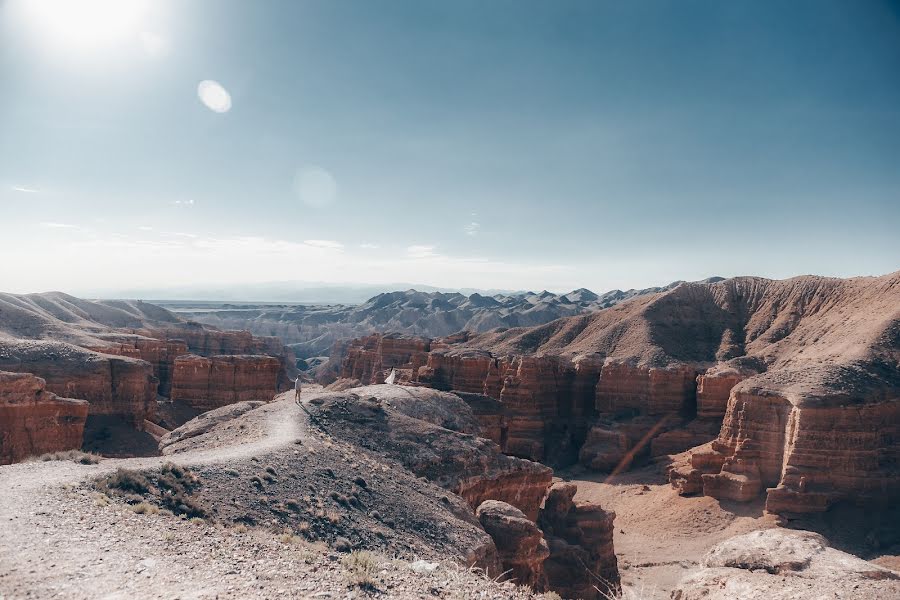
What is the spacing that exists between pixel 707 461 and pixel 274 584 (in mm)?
30280

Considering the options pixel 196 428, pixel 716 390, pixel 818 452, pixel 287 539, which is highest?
pixel 287 539

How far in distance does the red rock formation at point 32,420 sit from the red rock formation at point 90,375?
18.9 feet

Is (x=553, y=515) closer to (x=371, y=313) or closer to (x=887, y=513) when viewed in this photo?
(x=887, y=513)

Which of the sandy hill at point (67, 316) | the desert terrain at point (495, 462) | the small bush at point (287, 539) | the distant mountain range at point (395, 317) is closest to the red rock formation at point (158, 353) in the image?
the desert terrain at point (495, 462)

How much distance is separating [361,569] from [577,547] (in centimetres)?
1363

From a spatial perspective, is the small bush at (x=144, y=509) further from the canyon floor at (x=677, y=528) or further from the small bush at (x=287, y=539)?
the canyon floor at (x=677, y=528)

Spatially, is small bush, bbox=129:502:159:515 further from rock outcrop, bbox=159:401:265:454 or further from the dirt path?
rock outcrop, bbox=159:401:265:454

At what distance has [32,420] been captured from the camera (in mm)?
27109

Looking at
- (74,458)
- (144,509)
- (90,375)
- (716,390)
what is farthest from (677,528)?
(90,375)

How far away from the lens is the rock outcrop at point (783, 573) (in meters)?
9.72

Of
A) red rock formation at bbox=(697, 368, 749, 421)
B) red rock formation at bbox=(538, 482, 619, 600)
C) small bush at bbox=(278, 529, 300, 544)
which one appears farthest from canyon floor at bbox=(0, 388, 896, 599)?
red rock formation at bbox=(697, 368, 749, 421)

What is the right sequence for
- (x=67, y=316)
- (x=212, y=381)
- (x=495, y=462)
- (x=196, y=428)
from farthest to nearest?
(x=67, y=316)
(x=212, y=381)
(x=495, y=462)
(x=196, y=428)

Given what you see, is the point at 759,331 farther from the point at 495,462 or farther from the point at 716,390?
the point at 495,462

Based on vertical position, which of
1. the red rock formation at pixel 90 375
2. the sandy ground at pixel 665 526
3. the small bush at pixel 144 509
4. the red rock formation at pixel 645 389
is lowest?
the sandy ground at pixel 665 526
